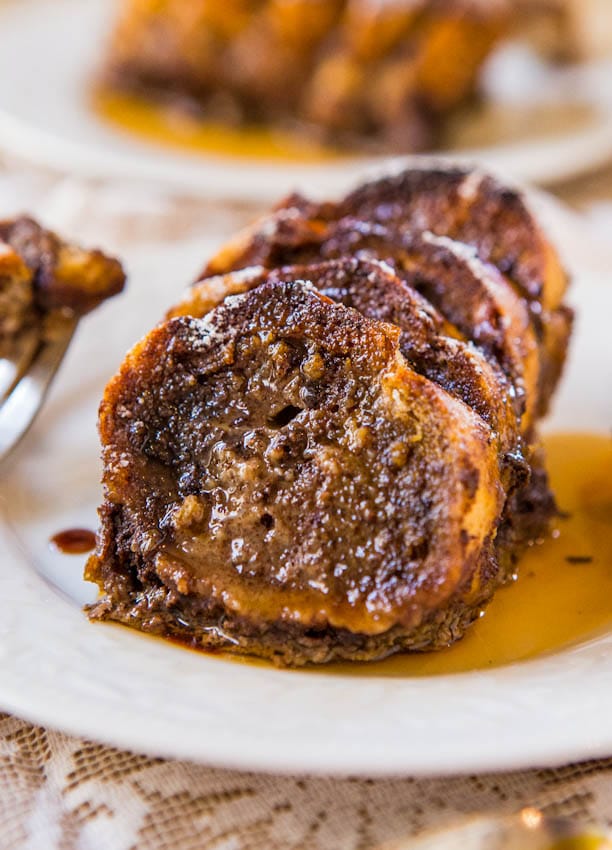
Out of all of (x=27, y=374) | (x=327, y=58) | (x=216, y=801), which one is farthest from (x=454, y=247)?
(x=327, y=58)

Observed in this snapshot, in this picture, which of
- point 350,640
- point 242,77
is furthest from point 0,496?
point 242,77

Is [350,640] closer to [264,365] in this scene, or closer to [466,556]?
[466,556]

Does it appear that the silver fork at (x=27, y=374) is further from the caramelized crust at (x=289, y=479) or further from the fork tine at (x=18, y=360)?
the caramelized crust at (x=289, y=479)

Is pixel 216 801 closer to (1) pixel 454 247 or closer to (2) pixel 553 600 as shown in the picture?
(2) pixel 553 600

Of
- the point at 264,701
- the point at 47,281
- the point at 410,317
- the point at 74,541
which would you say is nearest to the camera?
the point at 264,701

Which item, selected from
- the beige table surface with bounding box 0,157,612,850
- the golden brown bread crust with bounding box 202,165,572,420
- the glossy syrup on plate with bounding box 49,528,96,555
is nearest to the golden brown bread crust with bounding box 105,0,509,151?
the golden brown bread crust with bounding box 202,165,572,420
